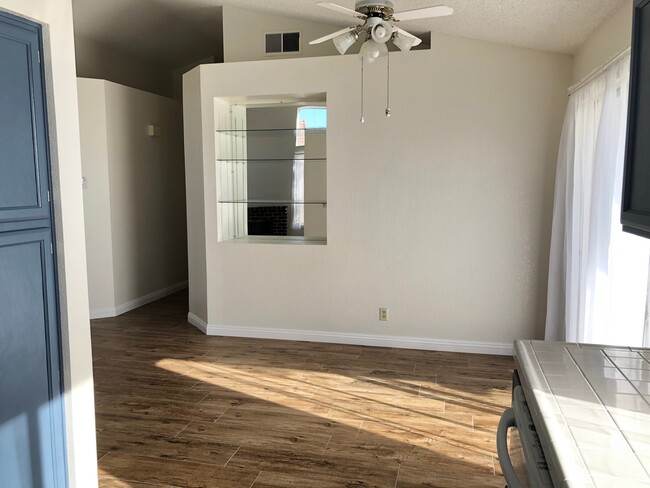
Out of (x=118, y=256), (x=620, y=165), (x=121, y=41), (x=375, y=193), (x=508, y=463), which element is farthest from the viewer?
(x=121, y=41)

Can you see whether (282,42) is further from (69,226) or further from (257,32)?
(69,226)

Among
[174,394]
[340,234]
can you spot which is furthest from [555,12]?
[174,394]

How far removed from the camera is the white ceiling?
11.7ft

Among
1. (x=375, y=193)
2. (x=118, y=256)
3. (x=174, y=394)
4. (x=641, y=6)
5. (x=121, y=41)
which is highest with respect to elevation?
(x=121, y=41)

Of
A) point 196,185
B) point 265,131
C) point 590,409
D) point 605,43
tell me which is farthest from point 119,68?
point 590,409

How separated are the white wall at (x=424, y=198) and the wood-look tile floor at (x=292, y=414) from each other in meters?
0.34

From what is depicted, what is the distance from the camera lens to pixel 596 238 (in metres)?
3.28

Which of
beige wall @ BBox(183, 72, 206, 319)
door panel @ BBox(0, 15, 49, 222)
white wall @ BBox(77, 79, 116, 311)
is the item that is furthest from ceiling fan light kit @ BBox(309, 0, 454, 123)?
white wall @ BBox(77, 79, 116, 311)

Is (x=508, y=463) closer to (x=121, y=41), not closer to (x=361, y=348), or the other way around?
(x=361, y=348)

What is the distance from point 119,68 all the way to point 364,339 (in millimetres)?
4689

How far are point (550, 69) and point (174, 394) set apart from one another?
386 cm

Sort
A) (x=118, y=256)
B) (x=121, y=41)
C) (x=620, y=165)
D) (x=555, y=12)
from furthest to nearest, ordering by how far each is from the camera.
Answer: (x=121, y=41)
(x=118, y=256)
(x=555, y=12)
(x=620, y=165)

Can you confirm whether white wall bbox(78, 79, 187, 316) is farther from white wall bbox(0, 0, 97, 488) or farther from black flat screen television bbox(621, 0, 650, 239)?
black flat screen television bbox(621, 0, 650, 239)

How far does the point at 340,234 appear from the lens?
16.5 feet
